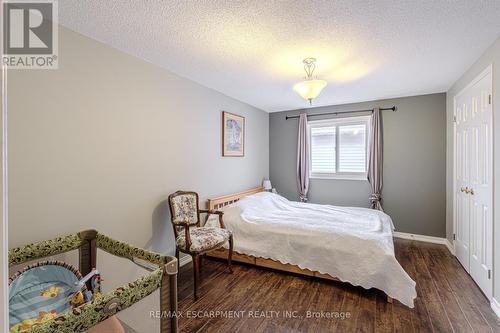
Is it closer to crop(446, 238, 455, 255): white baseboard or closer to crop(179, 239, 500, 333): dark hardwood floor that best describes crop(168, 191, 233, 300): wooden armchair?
crop(179, 239, 500, 333): dark hardwood floor

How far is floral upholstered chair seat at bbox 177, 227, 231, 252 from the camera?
2.43 metres

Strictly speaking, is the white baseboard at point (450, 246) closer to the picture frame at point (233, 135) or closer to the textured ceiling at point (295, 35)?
the textured ceiling at point (295, 35)

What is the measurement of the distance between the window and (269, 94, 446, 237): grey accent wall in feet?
0.78

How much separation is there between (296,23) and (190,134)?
6.23 ft

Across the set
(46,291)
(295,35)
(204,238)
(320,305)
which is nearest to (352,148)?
(295,35)

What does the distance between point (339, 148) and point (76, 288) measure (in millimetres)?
4445

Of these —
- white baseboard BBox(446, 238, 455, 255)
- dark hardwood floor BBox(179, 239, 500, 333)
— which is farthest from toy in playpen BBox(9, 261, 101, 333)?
white baseboard BBox(446, 238, 455, 255)

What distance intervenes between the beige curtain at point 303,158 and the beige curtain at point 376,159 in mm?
1205

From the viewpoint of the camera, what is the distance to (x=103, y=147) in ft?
7.22

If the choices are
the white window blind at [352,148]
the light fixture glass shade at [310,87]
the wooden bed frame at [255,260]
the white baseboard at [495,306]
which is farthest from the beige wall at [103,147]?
the white baseboard at [495,306]

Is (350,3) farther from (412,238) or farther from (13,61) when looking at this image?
(412,238)

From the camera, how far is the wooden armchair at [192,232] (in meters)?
2.40

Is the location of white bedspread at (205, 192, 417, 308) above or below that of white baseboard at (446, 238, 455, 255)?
above

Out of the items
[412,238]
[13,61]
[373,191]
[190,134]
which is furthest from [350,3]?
[412,238]
